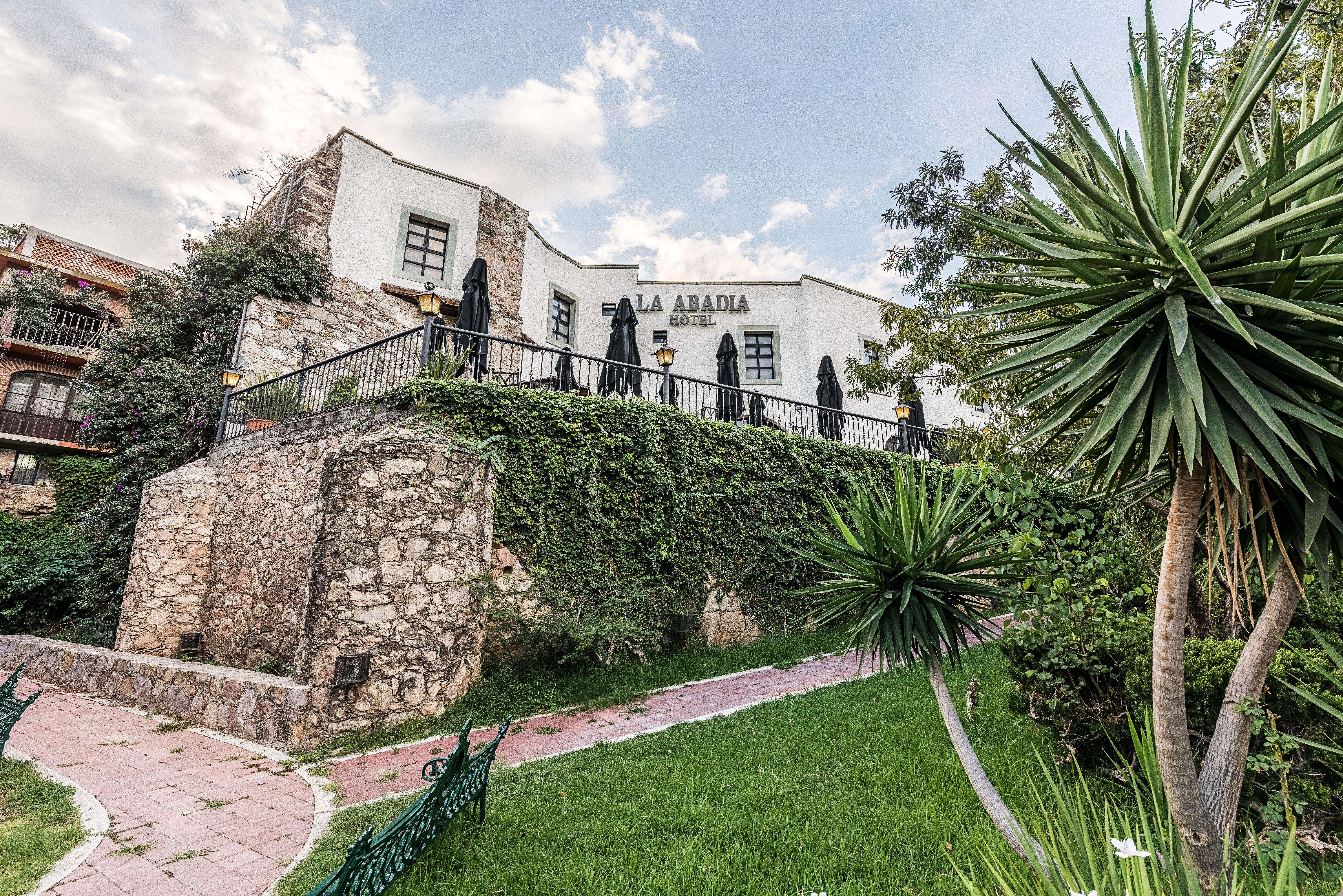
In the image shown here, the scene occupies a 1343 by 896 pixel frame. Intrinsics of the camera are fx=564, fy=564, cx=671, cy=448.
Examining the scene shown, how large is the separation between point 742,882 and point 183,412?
40.8 feet

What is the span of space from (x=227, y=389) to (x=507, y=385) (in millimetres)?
6109

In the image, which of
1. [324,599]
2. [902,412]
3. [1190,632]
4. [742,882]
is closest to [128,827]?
[324,599]

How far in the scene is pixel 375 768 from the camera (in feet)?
15.1

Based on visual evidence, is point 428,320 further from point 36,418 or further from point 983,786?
point 36,418

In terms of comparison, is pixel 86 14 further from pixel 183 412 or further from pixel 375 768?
pixel 375 768

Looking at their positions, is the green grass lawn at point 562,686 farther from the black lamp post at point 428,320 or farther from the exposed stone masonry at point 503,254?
the exposed stone masonry at point 503,254

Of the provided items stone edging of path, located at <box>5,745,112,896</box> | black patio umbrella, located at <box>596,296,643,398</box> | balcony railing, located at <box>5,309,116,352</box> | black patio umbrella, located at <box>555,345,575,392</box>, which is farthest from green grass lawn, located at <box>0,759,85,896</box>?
balcony railing, located at <box>5,309,116,352</box>

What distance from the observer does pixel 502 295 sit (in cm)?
1423

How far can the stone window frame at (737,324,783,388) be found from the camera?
17.3 metres

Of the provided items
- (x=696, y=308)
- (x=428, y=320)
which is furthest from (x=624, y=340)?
(x=696, y=308)

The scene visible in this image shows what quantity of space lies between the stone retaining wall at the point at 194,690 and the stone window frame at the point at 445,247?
861cm

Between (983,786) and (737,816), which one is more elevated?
(983,786)

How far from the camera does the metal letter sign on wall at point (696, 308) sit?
17.5 metres

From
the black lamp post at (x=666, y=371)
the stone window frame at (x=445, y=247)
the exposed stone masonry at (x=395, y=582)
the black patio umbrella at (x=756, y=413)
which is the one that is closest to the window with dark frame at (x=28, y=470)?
the stone window frame at (x=445, y=247)
